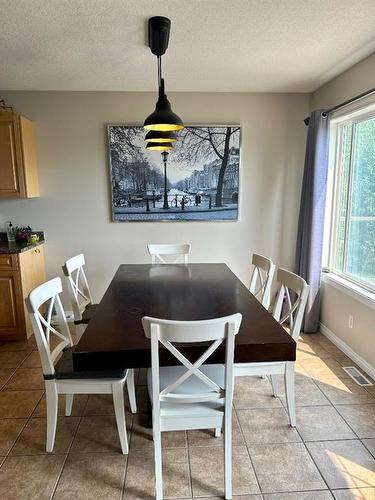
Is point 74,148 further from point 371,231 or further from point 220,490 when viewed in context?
point 220,490

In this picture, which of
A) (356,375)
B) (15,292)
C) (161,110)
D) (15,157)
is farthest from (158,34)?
(356,375)

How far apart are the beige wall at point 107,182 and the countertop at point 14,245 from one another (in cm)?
11

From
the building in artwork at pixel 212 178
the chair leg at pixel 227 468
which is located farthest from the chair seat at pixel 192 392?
the building in artwork at pixel 212 178

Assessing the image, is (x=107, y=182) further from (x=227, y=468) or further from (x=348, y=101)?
(x=227, y=468)

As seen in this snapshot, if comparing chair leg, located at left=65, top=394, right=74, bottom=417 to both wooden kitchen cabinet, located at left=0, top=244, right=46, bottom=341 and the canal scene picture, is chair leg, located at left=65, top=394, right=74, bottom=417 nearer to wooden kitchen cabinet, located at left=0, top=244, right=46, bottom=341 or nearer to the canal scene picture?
wooden kitchen cabinet, located at left=0, top=244, right=46, bottom=341

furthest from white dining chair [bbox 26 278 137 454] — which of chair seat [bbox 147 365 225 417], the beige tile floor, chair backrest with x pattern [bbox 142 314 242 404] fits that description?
chair backrest with x pattern [bbox 142 314 242 404]

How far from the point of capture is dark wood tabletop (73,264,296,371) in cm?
145

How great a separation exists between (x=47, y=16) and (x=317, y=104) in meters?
2.63

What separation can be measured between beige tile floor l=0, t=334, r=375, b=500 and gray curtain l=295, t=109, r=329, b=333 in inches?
38.6

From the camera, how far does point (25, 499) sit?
5.17 ft

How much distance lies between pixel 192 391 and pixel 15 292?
2.25 meters

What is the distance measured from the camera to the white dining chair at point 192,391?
1.34 metres

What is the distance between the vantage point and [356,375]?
2627 millimetres

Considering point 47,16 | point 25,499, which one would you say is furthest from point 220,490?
point 47,16
